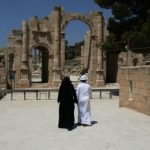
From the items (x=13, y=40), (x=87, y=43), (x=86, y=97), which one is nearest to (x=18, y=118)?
(x=86, y=97)

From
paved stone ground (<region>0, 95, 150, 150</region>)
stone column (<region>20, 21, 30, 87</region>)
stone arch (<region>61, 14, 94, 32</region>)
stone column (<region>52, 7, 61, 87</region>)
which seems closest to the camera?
paved stone ground (<region>0, 95, 150, 150</region>)

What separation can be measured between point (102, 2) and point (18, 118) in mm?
14487

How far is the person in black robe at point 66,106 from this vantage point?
10.9 m

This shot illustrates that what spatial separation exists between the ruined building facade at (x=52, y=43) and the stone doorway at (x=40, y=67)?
1.09 meters

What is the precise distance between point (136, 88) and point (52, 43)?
22.4 m

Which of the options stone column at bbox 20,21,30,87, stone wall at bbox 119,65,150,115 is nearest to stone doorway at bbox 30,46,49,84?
stone column at bbox 20,21,30,87

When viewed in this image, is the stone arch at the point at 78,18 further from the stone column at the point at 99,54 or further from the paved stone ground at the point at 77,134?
the paved stone ground at the point at 77,134

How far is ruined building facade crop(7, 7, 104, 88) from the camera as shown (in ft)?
119

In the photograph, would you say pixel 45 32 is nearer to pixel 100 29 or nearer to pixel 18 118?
pixel 100 29

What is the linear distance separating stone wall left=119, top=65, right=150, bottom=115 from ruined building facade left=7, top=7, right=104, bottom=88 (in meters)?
19.1

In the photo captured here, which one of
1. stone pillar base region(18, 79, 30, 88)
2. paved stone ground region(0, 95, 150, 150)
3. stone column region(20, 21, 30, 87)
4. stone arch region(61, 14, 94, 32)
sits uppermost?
stone arch region(61, 14, 94, 32)

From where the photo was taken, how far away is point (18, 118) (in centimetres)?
1342

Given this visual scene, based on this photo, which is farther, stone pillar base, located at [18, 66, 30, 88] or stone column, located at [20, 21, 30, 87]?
stone column, located at [20, 21, 30, 87]

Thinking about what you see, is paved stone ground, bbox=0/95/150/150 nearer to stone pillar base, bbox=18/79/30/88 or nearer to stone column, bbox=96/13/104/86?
stone pillar base, bbox=18/79/30/88
